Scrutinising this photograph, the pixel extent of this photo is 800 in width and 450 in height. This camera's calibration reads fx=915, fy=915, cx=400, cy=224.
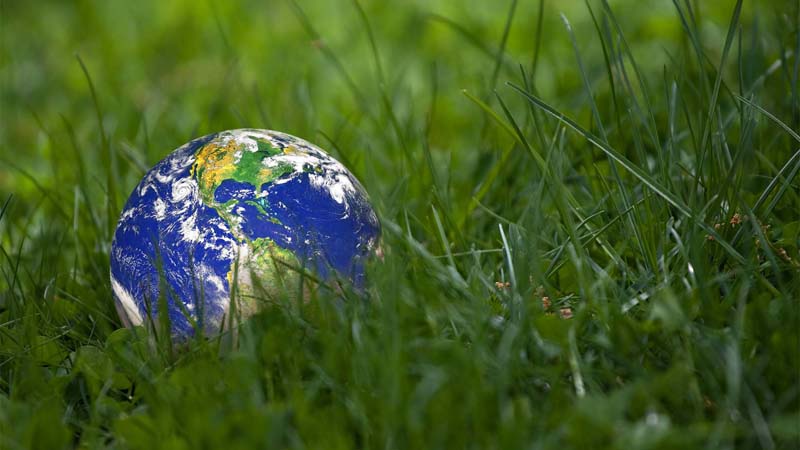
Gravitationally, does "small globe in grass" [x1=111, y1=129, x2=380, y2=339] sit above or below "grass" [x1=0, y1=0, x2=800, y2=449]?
above

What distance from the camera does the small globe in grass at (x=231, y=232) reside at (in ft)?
7.51

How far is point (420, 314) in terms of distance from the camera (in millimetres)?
2201

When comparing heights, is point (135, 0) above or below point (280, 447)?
above

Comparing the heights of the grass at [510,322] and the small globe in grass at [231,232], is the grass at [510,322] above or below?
below

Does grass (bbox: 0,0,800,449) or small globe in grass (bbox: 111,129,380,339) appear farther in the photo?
small globe in grass (bbox: 111,129,380,339)

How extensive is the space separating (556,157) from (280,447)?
152 centimetres

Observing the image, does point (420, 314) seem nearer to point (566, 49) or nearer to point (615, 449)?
point (615, 449)

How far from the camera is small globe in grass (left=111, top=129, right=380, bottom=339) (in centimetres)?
229

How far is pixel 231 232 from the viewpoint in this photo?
232cm

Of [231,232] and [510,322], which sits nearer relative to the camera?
[510,322]

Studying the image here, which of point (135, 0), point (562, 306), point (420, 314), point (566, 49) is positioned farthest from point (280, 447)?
point (135, 0)

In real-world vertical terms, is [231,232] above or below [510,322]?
above

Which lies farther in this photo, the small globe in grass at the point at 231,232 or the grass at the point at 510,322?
the small globe in grass at the point at 231,232

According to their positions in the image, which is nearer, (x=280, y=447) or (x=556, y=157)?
(x=280, y=447)
